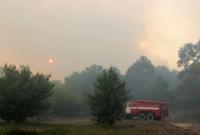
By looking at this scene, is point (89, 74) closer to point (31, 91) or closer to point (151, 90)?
point (151, 90)

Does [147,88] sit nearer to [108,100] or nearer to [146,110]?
[146,110]

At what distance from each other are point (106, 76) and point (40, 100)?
9.06 metres

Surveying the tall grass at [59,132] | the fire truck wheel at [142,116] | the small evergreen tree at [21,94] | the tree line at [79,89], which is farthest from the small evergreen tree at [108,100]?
the fire truck wheel at [142,116]

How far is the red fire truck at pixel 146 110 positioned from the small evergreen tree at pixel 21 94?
12.0m

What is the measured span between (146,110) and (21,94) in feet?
55.7

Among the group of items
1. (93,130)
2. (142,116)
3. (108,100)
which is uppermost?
(108,100)

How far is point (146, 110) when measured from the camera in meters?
50.7

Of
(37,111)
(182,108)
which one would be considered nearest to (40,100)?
(37,111)

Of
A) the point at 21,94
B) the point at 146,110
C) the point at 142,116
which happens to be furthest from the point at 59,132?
the point at 142,116

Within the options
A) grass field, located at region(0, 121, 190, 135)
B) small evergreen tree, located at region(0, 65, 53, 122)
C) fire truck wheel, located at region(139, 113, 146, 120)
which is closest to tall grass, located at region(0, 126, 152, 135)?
grass field, located at region(0, 121, 190, 135)

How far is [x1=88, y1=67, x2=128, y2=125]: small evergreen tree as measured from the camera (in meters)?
42.2

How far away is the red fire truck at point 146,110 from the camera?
50.4m

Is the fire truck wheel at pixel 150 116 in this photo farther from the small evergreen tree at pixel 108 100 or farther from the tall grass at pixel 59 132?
the tall grass at pixel 59 132

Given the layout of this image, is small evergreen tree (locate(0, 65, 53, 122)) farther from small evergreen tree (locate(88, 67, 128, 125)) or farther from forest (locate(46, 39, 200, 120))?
forest (locate(46, 39, 200, 120))
